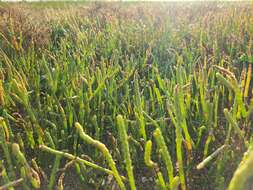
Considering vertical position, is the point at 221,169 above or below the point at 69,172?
above

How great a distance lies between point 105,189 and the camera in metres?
0.75

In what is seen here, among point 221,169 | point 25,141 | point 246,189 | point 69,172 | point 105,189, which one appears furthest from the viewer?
point 25,141

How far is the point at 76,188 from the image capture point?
32.9 inches

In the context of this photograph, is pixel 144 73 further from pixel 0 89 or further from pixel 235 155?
pixel 235 155

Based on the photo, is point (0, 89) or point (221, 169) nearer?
point (221, 169)

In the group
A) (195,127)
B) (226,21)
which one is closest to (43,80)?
(195,127)

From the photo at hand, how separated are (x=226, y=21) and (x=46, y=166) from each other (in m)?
1.66

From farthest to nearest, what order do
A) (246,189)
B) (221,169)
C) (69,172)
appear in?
(69,172) → (221,169) → (246,189)

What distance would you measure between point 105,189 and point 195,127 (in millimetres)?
325

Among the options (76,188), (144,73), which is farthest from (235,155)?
(144,73)

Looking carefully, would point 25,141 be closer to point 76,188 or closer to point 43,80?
point 76,188

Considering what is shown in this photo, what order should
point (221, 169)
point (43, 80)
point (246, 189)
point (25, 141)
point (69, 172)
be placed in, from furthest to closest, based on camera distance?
point (43, 80) → point (25, 141) → point (69, 172) → point (221, 169) → point (246, 189)

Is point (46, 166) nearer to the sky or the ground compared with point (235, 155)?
nearer to the ground

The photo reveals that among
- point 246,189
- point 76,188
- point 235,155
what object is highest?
point 246,189
